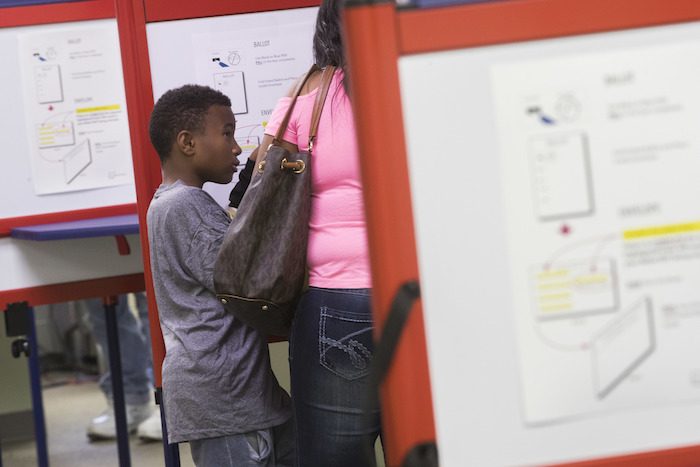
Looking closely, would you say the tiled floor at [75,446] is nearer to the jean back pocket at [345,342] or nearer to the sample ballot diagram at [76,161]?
the sample ballot diagram at [76,161]

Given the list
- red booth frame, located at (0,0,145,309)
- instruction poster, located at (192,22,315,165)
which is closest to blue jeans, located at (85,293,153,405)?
red booth frame, located at (0,0,145,309)

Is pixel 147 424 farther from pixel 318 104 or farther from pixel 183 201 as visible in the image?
pixel 318 104

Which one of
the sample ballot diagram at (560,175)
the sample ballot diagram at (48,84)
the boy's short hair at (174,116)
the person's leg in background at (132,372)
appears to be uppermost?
the sample ballot diagram at (48,84)

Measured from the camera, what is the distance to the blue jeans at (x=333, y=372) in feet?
6.24

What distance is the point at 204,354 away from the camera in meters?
2.18

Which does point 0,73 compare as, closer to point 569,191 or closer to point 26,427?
point 26,427

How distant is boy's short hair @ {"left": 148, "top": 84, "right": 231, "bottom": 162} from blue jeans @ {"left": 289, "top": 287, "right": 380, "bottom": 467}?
22.3 inches

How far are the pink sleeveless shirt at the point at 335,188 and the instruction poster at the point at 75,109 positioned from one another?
1.54 meters

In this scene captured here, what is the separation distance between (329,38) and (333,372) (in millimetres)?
602

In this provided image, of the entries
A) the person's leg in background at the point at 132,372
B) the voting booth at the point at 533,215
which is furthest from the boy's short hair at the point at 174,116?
the person's leg in background at the point at 132,372

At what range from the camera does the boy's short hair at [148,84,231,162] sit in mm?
2318

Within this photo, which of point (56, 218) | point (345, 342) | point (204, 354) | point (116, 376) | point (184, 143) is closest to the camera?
point (345, 342)

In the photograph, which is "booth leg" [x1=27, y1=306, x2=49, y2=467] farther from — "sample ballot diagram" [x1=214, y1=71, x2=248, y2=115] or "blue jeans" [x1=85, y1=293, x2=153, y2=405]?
"blue jeans" [x1=85, y1=293, x2=153, y2=405]

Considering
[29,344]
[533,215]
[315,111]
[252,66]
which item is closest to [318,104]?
[315,111]
